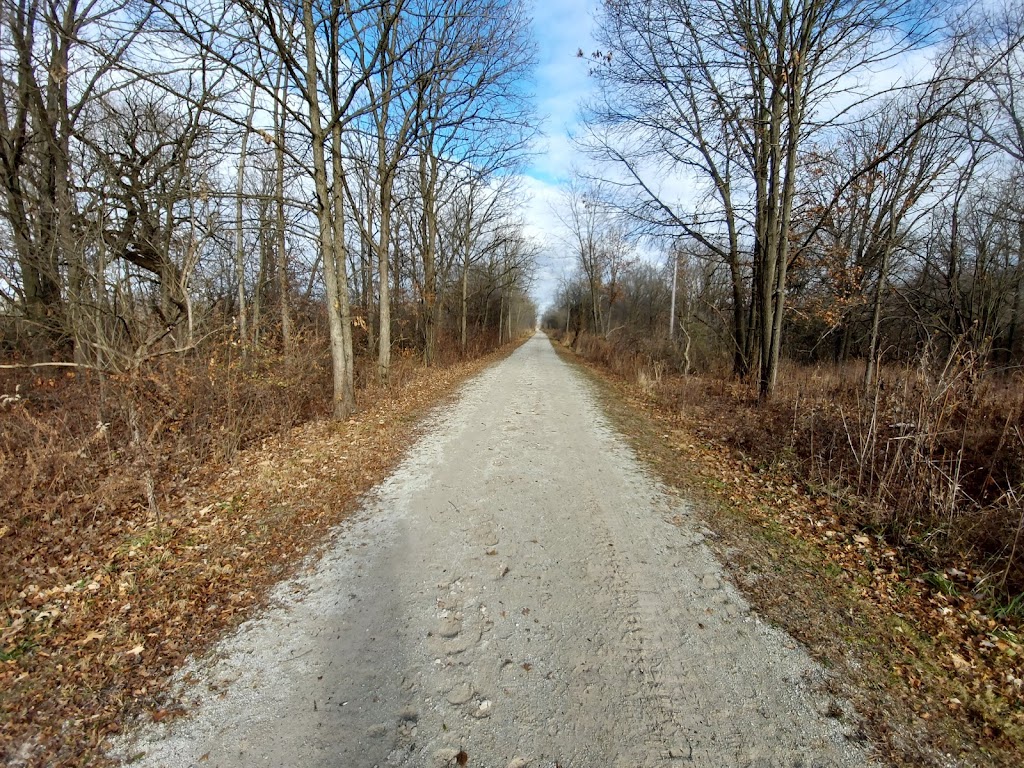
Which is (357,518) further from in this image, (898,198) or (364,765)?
(898,198)

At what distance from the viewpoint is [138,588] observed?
3.26 m

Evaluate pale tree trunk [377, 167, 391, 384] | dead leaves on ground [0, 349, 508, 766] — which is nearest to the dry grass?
dead leaves on ground [0, 349, 508, 766]

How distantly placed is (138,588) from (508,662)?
9.27 ft

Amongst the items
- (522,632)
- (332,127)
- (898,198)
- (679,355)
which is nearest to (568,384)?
Answer: (679,355)

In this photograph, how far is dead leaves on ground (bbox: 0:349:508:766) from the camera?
89.5 inches

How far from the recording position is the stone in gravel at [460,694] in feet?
7.70

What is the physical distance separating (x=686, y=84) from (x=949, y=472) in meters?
10.3

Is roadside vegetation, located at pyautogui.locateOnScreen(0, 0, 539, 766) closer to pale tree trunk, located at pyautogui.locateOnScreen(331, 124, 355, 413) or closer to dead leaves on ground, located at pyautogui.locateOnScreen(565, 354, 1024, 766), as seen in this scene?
pale tree trunk, located at pyautogui.locateOnScreen(331, 124, 355, 413)

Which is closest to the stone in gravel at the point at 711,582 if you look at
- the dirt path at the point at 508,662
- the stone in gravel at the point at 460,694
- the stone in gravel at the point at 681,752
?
the dirt path at the point at 508,662

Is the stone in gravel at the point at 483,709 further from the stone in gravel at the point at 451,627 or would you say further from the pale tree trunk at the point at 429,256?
the pale tree trunk at the point at 429,256

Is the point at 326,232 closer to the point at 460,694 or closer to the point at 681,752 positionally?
the point at 460,694

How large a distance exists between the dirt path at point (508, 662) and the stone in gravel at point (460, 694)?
14 millimetres

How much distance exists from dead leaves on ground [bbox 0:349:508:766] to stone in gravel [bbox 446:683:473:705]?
144cm

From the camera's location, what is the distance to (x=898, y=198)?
11.0 metres
